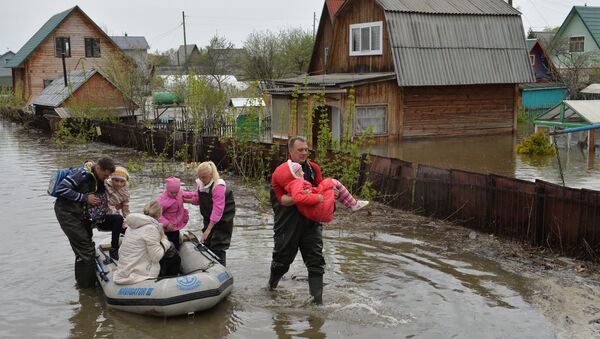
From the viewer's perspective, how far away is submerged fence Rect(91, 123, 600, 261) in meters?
9.62

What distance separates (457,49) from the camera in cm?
2823

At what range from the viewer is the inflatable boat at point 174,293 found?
7551 mm

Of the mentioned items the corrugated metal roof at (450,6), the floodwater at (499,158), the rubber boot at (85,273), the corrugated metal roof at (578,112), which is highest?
the corrugated metal roof at (450,6)

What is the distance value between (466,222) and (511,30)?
2045 centimetres

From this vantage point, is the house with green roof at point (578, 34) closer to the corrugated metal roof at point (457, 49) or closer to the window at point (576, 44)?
the window at point (576, 44)

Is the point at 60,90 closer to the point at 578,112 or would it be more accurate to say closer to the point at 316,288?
the point at 578,112

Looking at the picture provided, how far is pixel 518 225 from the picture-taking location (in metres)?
10.7

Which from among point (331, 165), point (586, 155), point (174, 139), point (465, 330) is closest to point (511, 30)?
point (586, 155)

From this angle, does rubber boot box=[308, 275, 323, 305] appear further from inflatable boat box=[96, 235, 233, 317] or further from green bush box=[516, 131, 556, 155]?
green bush box=[516, 131, 556, 155]

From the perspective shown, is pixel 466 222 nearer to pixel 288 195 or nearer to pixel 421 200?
pixel 421 200

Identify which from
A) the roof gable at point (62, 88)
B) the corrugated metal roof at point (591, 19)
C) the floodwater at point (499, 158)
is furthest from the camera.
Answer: the corrugated metal roof at point (591, 19)

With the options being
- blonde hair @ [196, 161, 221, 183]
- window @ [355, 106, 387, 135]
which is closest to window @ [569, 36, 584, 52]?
window @ [355, 106, 387, 135]

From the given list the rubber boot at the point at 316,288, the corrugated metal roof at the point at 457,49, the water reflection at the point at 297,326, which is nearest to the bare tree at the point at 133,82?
the corrugated metal roof at the point at 457,49

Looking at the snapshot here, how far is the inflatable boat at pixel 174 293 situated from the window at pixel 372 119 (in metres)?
18.7
